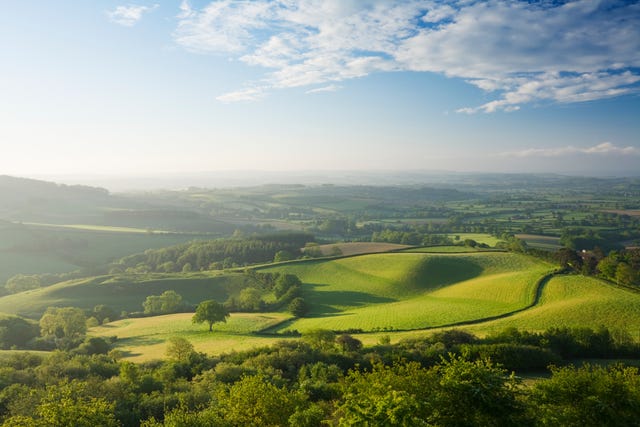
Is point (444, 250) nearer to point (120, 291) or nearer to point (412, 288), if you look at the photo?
point (412, 288)

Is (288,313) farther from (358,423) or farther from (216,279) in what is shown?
(358,423)

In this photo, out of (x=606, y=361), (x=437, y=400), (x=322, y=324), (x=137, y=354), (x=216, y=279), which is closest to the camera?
(x=437, y=400)

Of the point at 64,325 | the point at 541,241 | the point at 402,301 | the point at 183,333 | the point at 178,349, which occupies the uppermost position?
the point at 178,349

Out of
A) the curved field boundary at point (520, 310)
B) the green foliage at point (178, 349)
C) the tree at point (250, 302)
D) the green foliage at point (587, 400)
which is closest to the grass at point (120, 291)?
the tree at point (250, 302)

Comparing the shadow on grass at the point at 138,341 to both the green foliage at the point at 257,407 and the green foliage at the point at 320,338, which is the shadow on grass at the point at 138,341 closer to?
the green foliage at the point at 320,338

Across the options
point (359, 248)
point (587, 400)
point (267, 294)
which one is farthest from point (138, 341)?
point (359, 248)

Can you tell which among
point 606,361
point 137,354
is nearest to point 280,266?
point 137,354

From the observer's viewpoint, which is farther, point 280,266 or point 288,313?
point 280,266
